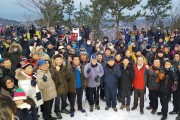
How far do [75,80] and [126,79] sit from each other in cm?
157

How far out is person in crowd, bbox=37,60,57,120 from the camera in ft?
20.5

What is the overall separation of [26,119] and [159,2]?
29366 millimetres

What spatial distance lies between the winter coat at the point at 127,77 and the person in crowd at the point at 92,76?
0.65 meters

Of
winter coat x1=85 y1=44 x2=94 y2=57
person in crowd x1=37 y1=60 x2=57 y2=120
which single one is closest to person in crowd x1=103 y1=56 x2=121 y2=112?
person in crowd x1=37 y1=60 x2=57 y2=120

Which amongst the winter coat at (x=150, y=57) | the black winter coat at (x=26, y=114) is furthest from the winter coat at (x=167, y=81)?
the black winter coat at (x=26, y=114)

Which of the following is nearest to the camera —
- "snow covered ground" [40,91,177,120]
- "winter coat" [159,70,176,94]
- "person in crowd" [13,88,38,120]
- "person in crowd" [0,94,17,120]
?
Answer: "person in crowd" [0,94,17,120]

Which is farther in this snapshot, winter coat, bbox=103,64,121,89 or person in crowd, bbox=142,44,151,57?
person in crowd, bbox=142,44,151,57

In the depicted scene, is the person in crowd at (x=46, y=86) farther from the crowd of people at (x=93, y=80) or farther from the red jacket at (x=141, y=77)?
the red jacket at (x=141, y=77)

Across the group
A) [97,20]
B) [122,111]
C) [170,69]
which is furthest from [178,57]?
[97,20]

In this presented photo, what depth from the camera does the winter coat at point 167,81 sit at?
21.9 ft

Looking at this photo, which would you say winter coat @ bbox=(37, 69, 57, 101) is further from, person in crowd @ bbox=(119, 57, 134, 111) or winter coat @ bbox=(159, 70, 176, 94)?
winter coat @ bbox=(159, 70, 176, 94)

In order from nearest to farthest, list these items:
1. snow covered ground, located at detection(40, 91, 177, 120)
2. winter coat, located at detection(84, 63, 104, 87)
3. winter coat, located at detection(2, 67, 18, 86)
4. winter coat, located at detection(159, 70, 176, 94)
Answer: winter coat, located at detection(2, 67, 18, 86)
winter coat, located at detection(159, 70, 176, 94)
snow covered ground, located at detection(40, 91, 177, 120)
winter coat, located at detection(84, 63, 104, 87)

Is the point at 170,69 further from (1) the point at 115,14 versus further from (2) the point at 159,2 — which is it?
(2) the point at 159,2

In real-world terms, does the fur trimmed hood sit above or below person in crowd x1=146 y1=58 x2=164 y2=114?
above
